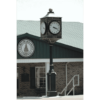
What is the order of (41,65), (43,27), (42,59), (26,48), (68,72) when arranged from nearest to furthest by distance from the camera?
(43,27) < (26,48) < (42,59) < (68,72) < (41,65)

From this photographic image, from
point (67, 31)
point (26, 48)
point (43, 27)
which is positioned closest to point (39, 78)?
point (26, 48)

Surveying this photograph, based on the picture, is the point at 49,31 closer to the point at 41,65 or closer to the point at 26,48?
the point at 26,48

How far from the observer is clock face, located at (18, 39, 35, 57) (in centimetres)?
Answer: 1627

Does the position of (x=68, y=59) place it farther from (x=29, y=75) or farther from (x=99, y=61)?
(x=99, y=61)

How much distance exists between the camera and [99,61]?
438 inches

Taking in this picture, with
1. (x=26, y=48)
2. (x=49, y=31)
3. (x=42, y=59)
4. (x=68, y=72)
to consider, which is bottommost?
(x=68, y=72)

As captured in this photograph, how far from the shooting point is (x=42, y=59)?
→ 16.7 metres

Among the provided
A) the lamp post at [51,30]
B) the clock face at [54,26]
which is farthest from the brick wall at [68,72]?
the clock face at [54,26]

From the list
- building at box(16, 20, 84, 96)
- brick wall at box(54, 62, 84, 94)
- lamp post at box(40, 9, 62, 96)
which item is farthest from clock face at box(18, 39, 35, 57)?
brick wall at box(54, 62, 84, 94)

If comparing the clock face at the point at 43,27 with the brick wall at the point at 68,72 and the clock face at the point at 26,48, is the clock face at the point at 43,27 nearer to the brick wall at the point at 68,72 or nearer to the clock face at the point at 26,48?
the clock face at the point at 26,48

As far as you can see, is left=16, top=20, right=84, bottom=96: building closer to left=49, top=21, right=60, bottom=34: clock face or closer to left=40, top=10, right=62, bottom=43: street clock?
left=40, top=10, right=62, bottom=43: street clock

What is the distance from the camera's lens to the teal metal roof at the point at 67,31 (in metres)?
17.8

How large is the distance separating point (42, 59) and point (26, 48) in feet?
3.60

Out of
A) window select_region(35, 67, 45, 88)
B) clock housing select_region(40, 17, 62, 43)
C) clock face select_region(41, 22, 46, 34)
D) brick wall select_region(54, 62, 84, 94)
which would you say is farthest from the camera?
window select_region(35, 67, 45, 88)
